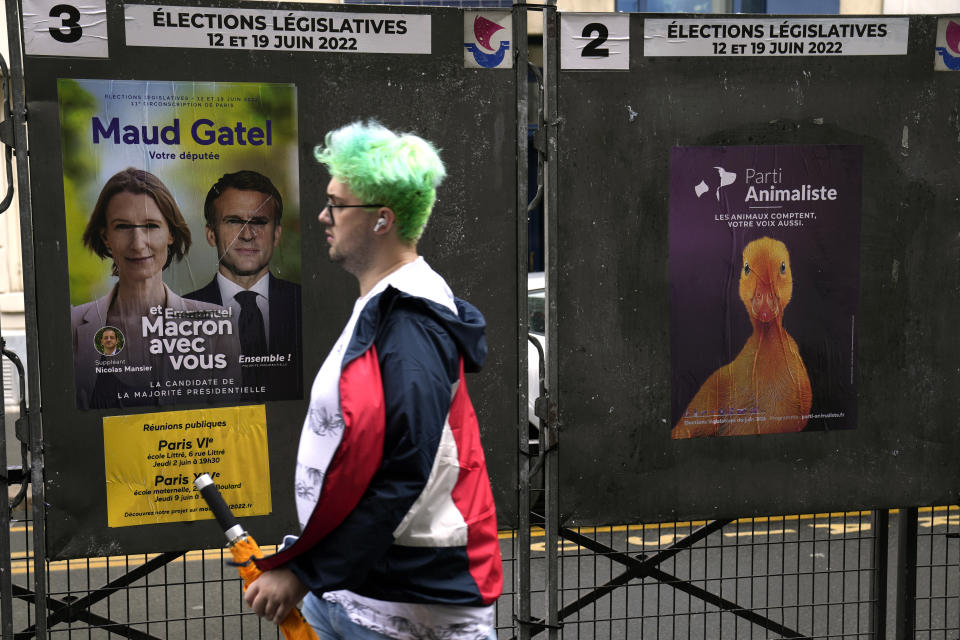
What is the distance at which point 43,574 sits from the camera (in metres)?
3.63

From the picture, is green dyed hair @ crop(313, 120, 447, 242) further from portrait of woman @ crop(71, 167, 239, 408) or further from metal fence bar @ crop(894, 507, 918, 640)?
metal fence bar @ crop(894, 507, 918, 640)

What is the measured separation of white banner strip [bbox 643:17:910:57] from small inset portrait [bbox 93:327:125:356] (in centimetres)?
197

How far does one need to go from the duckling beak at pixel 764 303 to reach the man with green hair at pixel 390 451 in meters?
1.59

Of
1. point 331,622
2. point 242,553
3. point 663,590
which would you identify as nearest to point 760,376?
point 331,622

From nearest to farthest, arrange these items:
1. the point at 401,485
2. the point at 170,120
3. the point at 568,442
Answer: the point at 401,485, the point at 170,120, the point at 568,442

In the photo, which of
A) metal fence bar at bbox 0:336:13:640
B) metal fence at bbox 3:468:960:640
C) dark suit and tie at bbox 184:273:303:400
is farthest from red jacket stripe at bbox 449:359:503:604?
metal fence bar at bbox 0:336:13:640

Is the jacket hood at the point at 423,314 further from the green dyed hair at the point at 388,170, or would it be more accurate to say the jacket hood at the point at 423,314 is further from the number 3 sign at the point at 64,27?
the number 3 sign at the point at 64,27

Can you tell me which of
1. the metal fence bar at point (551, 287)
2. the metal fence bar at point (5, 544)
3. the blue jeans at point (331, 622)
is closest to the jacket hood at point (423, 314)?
the blue jeans at point (331, 622)

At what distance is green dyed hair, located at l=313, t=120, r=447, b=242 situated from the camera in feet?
8.56

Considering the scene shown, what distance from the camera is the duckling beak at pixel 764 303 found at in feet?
13.0

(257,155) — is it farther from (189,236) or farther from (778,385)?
(778,385)

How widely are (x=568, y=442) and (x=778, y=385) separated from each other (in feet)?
2.63

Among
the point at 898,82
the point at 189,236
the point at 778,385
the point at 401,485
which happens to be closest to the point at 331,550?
the point at 401,485

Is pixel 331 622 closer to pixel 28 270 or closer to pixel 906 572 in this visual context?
pixel 28 270
